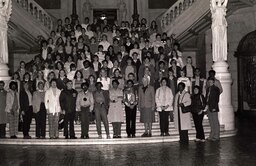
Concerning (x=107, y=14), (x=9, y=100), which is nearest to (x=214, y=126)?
(x=9, y=100)

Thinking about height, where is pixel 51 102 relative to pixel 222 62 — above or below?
below

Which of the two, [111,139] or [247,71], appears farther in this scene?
[247,71]

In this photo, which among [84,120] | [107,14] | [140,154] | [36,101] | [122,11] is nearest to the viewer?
[140,154]

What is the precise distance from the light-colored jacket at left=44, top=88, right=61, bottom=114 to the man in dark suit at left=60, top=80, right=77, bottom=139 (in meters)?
0.20

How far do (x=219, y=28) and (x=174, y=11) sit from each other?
21.8ft

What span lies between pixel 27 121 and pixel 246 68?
11.3 meters

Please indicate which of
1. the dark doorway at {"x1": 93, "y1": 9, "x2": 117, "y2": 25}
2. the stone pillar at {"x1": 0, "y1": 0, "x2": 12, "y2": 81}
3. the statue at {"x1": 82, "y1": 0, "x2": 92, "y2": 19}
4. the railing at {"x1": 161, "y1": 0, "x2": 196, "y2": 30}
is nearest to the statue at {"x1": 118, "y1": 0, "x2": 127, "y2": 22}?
the dark doorway at {"x1": 93, "y1": 9, "x2": 117, "y2": 25}

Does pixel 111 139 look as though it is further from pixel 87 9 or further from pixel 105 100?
pixel 87 9

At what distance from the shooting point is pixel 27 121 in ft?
42.9

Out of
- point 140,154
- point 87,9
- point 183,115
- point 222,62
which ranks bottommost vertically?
point 140,154

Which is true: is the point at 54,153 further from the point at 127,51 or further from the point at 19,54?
the point at 19,54

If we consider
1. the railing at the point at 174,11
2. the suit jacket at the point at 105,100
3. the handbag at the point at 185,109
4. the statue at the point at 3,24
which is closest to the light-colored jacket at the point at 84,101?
the suit jacket at the point at 105,100

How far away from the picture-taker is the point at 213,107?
12727 mm

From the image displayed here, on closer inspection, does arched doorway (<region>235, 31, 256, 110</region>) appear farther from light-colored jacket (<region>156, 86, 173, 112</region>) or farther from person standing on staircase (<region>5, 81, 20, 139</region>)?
person standing on staircase (<region>5, 81, 20, 139</region>)
